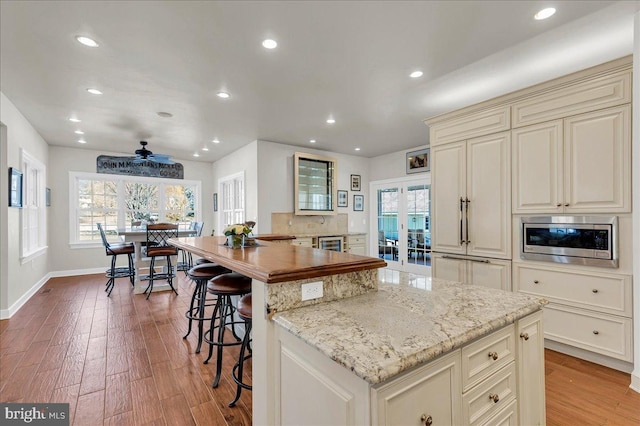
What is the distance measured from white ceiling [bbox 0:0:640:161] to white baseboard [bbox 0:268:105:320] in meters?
2.55

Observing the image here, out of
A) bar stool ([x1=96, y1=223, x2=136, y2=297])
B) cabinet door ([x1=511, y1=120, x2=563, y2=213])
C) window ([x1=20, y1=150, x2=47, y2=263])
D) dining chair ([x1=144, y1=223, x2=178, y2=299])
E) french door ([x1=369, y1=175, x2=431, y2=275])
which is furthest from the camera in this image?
french door ([x1=369, y1=175, x2=431, y2=275])

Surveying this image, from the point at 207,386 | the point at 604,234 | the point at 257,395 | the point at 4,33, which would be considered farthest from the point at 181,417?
the point at 604,234

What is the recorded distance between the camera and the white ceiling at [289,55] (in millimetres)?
1983

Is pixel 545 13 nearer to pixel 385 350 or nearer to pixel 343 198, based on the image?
pixel 385 350

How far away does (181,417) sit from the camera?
1.89 meters

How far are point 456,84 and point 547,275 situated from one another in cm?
208

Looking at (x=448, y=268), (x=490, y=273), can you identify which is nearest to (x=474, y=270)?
(x=490, y=273)

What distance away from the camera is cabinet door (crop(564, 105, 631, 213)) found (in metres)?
2.37

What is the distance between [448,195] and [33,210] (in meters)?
6.34

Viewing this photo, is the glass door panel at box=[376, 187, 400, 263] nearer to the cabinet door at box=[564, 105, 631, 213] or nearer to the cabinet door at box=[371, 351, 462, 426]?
the cabinet door at box=[564, 105, 631, 213]

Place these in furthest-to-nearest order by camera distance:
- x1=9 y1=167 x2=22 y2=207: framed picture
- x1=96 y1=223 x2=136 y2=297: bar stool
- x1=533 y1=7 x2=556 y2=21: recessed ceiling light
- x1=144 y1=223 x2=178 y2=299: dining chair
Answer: x1=96 y1=223 x2=136 y2=297: bar stool
x1=144 y1=223 x2=178 y2=299: dining chair
x1=9 y1=167 x2=22 y2=207: framed picture
x1=533 y1=7 x2=556 y2=21: recessed ceiling light

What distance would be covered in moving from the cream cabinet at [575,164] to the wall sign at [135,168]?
632 centimetres

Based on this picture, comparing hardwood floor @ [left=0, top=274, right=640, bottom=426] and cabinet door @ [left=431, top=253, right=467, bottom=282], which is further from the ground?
cabinet door @ [left=431, top=253, right=467, bottom=282]

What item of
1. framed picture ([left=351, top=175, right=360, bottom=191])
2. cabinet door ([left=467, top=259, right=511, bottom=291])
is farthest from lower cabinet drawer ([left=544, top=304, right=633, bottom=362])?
framed picture ([left=351, top=175, right=360, bottom=191])
